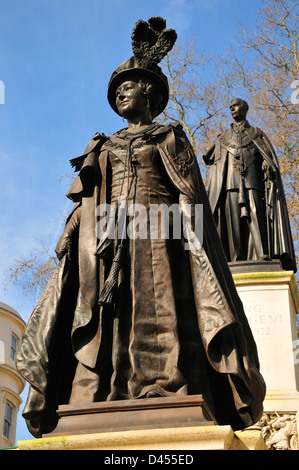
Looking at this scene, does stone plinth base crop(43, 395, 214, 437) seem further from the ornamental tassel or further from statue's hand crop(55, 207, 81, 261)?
statue's hand crop(55, 207, 81, 261)

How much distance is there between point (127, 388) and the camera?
5309mm

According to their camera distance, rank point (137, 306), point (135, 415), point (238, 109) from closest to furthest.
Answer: point (135, 415), point (137, 306), point (238, 109)

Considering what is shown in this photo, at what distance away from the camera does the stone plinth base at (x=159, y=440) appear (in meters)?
4.59

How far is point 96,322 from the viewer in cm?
554

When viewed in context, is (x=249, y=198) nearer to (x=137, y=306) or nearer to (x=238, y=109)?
(x=238, y=109)

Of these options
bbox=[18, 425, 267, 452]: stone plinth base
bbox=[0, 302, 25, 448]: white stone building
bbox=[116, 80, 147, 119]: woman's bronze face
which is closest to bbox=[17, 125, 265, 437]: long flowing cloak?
bbox=[116, 80, 147, 119]: woman's bronze face

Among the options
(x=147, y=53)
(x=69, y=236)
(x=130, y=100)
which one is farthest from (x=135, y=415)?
(x=147, y=53)

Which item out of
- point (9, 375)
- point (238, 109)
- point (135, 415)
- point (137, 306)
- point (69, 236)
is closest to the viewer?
point (135, 415)

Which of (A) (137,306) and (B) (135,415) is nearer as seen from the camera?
(B) (135,415)

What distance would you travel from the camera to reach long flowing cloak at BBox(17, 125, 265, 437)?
5266mm

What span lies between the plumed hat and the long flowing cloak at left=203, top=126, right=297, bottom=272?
13.8 ft

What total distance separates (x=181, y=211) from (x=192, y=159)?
0.50m

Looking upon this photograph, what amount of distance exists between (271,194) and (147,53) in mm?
4501
